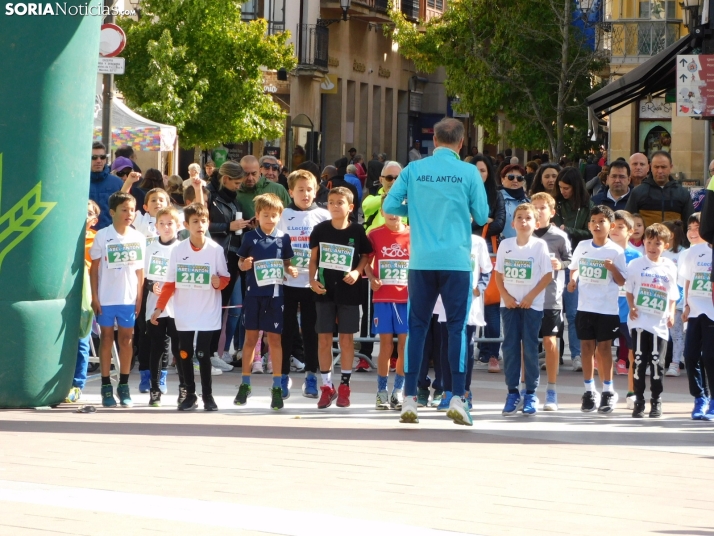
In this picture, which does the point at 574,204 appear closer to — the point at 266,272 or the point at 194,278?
the point at 266,272

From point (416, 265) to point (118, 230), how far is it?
2431mm

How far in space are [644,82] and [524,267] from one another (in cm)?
1584

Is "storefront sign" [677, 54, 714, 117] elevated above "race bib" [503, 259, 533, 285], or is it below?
above

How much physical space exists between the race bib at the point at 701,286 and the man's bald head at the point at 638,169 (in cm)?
486

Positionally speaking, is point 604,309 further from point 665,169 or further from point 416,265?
point 665,169

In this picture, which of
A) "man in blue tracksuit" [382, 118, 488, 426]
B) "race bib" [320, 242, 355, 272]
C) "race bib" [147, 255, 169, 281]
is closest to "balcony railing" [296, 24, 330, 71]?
"race bib" [147, 255, 169, 281]

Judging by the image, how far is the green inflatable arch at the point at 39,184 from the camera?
10078 millimetres

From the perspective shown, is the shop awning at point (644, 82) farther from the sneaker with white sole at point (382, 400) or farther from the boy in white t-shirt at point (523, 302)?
the sneaker with white sole at point (382, 400)

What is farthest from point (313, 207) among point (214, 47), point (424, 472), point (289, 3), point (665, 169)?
point (289, 3)

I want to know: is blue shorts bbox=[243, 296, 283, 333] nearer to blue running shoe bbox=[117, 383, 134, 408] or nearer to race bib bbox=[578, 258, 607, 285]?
blue running shoe bbox=[117, 383, 134, 408]

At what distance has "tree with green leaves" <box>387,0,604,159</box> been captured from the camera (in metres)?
34.0

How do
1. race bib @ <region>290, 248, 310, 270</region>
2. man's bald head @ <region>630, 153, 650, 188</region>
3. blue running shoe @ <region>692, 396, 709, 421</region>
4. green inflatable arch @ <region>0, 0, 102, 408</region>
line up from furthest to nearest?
1. man's bald head @ <region>630, 153, 650, 188</region>
2. race bib @ <region>290, 248, 310, 270</region>
3. blue running shoe @ <region>692, 396, 709, 421</region>
4. green inflatable arch @ <region>0, 0, 102, 408</region>

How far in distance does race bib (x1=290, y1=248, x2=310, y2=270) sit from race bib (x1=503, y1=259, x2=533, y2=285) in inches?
69.1

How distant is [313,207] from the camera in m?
12.5
